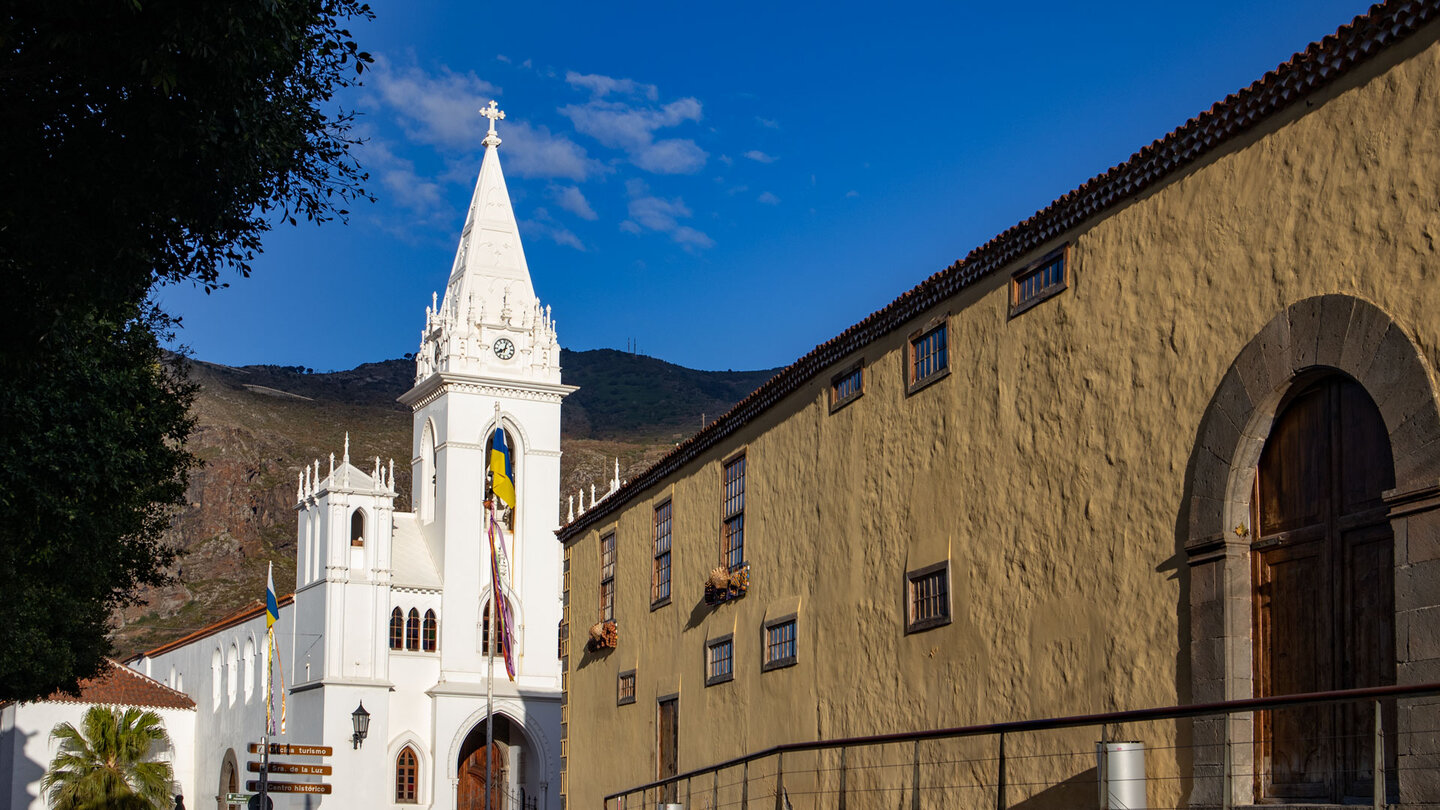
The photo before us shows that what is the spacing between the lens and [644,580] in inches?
1068

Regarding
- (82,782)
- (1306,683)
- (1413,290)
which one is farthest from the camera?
(82,782)

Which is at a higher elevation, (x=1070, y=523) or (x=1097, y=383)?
(x=1097, y=383)

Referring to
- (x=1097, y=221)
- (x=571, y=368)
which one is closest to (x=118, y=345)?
(x=1097, y=221)

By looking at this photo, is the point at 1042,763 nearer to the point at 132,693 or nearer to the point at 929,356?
the point at 929,356

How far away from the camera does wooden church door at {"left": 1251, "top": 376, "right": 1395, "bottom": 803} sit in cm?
1118

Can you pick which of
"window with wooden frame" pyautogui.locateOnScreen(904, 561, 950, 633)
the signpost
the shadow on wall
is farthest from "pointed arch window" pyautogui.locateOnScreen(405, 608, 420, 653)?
the shadow on wall

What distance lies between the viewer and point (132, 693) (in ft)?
229

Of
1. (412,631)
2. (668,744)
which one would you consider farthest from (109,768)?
(668,744)

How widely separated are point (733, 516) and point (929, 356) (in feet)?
21.4

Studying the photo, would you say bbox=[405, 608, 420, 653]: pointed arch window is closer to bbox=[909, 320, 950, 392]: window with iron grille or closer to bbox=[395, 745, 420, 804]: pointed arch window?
bbox=[395, 745, 420, 804]: pointed arch window

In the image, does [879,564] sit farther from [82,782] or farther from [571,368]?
[571,368]

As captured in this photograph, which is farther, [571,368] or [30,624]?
[571,368]

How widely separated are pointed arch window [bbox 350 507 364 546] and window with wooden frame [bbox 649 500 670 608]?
31827 mm

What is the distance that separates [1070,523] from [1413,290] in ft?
15.0
